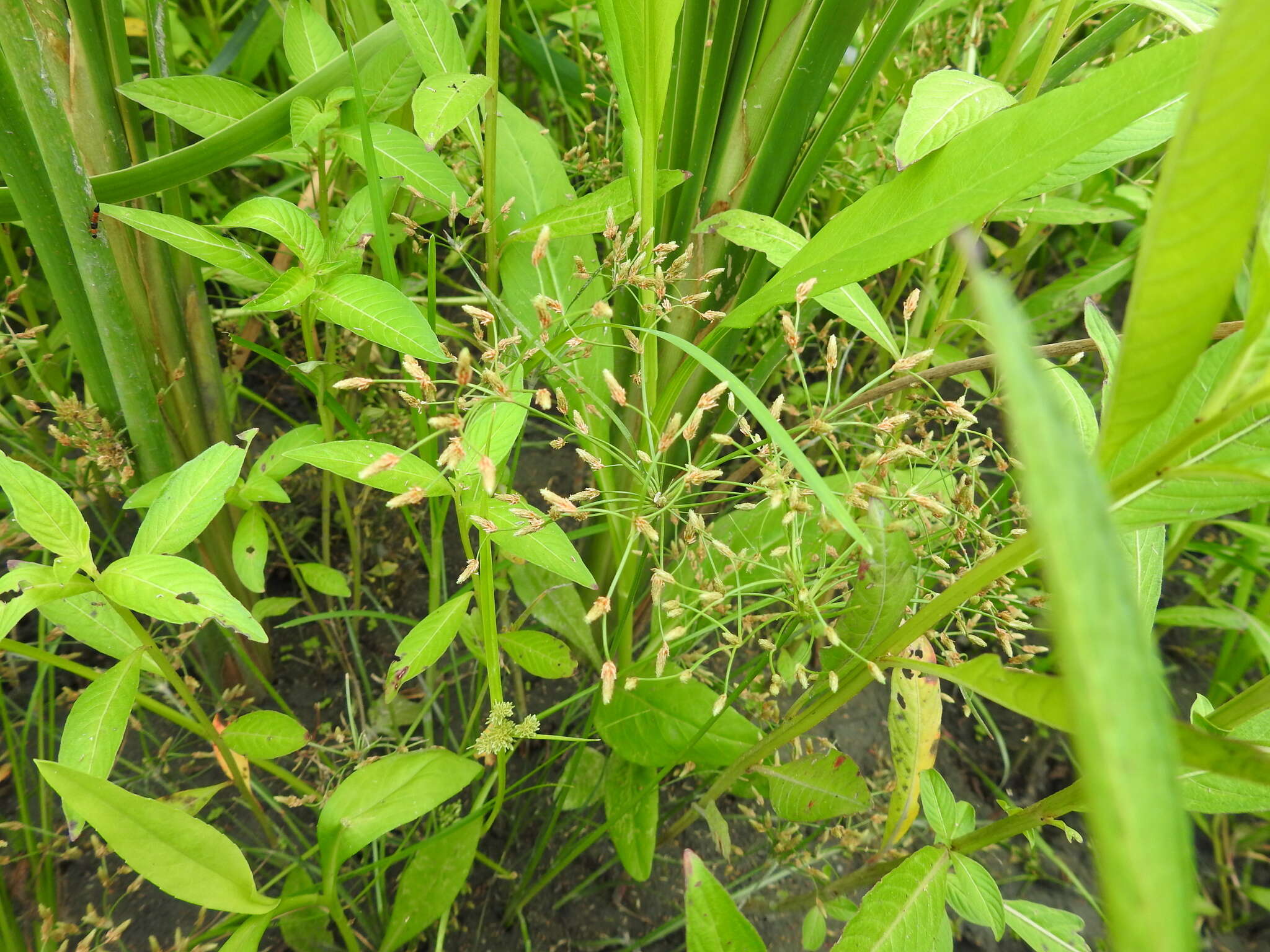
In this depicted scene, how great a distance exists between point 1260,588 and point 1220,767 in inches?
61.6

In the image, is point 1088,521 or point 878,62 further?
point 878,62

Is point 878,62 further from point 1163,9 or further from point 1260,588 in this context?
point 1260,588

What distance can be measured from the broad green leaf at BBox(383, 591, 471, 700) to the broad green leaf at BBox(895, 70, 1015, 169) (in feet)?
1.53

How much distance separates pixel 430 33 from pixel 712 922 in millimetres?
757

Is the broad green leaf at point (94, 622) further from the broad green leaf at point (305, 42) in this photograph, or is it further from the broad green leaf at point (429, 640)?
the broad green leaf at point (305, 42)

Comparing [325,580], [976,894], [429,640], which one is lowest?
[976,894]

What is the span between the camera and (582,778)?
2.96 ft

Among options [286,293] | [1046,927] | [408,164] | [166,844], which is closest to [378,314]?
[286,293]

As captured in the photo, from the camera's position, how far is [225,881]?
22.2 inches

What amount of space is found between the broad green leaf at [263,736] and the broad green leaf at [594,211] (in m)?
0.49

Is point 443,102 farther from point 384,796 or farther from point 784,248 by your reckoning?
point 384,796

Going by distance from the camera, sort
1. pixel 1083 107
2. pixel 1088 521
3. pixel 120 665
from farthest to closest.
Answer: pixel 120 665
pixel 1083 107
pixel 1088 521

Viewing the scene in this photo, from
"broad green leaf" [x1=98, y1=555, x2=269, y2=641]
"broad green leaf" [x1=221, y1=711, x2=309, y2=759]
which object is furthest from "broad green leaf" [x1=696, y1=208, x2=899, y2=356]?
"broad green leaf" [x1=221, y1=711, x2=309, y2=759]

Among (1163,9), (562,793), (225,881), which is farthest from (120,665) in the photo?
(1163,9)
